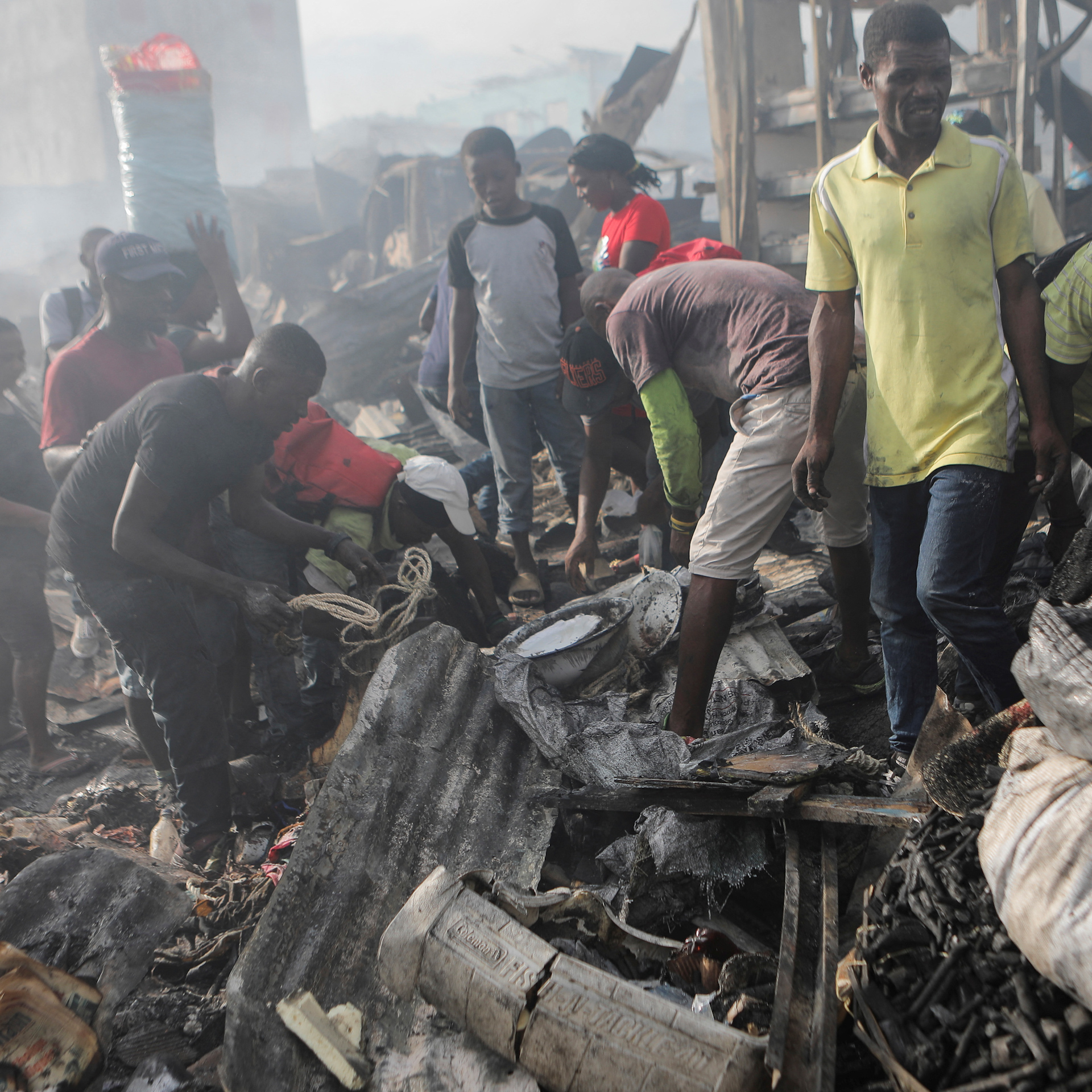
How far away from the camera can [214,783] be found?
11.4 feet

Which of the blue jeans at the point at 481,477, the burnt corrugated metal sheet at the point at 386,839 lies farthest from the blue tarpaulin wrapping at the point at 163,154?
the burnt corrugated metal sheet at the point at 386,839

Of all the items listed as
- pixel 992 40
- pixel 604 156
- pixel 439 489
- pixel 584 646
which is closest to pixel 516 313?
pixel 604 156

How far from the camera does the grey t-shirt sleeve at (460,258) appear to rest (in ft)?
16.2

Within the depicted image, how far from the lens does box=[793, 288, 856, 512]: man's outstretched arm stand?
2525 mm

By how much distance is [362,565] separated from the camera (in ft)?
12.0

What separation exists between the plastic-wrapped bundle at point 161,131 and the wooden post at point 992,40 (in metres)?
6.66

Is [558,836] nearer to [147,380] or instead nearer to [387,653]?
[387,653]

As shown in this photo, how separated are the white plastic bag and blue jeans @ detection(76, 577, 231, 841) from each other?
294cm

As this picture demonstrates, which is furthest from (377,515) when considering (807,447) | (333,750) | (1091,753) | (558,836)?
(1091,753)

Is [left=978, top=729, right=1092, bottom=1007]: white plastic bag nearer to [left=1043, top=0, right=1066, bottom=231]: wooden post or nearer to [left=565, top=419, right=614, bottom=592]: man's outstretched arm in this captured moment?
[left=565, top=419, right=614, bottom=592]: man's outstretched arm

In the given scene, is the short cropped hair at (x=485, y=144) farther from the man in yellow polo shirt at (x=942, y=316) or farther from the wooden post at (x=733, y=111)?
the wooden post at (x=733, y=111)

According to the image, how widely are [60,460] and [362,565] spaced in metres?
1.64

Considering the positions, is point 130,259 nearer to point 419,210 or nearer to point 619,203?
point 619,203

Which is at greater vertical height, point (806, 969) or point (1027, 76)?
point (1027, 76)
